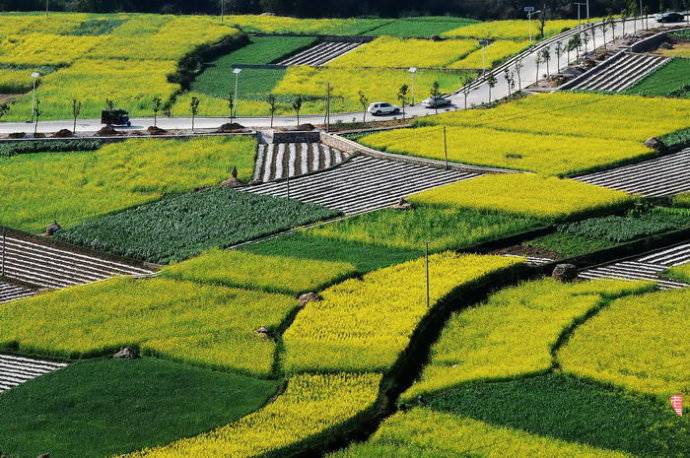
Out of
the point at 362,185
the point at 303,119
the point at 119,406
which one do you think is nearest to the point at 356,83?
the point at 303,119

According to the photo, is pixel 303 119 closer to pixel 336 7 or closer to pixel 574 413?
pixel 336 7

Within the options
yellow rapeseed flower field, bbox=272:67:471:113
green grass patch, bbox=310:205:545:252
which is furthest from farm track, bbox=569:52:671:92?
green grass patch, bbox=310:205:545:252

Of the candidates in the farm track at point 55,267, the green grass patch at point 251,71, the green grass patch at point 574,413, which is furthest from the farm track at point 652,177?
the green grass patch at point 251,71

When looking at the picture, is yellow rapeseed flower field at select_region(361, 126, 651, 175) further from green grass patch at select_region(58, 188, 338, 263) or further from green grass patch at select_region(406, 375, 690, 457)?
green grass patch at select_region(406, 375, 690, 457)

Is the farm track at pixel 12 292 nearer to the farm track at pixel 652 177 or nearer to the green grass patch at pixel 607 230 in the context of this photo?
the green grass patch at pixel 607 230

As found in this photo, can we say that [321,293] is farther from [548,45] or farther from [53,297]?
[548,45]

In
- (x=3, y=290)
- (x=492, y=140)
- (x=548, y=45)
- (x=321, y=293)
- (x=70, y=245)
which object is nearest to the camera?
(x=321, y=293)

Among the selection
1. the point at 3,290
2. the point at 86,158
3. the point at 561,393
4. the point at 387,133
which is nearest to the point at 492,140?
the point at 387,133
